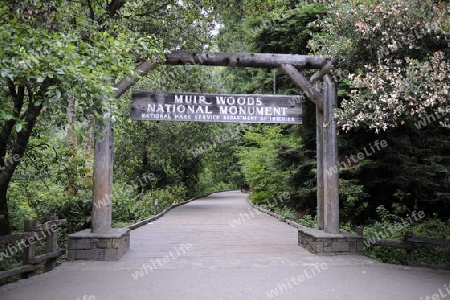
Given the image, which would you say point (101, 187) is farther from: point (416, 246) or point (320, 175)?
point (416, 246)

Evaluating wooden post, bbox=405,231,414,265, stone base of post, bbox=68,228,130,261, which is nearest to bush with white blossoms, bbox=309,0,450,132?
wooden post, bbox=405,231,414,265

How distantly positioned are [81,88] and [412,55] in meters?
5.18

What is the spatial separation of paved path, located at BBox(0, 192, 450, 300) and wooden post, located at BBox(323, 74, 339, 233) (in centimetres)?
85

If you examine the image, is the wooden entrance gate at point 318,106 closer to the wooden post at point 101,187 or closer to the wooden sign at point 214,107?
the wooden post at point 101,187

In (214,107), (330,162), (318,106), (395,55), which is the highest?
(395,55)

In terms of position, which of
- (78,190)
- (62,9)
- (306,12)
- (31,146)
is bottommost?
(78,190)

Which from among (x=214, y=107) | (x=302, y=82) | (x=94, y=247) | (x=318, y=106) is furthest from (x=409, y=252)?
(x=94, y=247)

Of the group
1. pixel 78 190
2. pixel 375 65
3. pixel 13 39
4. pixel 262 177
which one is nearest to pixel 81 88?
pixel 13 39

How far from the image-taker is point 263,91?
1451cm

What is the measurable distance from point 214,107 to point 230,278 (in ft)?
11.9

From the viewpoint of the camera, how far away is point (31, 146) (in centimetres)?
892

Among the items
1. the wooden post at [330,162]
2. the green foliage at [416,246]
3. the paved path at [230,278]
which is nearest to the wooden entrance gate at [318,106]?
the wooden post at [330,162]

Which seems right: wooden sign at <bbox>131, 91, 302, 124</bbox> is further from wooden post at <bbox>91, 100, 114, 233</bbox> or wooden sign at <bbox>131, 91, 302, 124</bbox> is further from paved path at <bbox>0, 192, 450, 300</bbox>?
paved path at <bbox>0, 192, 450, 300</bbox>

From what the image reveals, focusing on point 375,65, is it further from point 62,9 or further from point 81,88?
point 62,9
